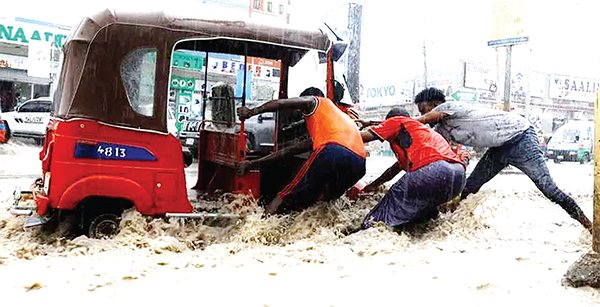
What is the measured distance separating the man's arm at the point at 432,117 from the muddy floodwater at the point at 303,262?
94 cm

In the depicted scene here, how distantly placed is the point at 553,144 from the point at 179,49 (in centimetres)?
2536

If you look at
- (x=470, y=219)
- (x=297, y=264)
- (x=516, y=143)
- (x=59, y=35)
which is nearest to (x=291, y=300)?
(x=297, y=264)

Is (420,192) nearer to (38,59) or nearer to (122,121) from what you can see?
(122,121)

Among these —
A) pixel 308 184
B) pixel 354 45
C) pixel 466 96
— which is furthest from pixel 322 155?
pixel 466 96

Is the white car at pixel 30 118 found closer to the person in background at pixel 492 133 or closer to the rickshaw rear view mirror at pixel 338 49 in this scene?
the rickshaw rear view mirror at pixel 338 49

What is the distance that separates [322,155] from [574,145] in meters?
24.7

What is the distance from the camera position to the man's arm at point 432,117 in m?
5.77

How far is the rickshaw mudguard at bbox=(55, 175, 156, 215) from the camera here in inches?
173

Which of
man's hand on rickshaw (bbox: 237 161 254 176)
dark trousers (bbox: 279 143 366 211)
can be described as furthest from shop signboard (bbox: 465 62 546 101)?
man's hand on rickshaw (bbox: 237 161 254 176)

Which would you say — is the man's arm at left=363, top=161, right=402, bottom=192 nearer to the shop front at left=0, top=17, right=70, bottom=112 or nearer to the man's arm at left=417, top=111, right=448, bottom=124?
the man's arm at left=417, top=111, right=448, bottom=124

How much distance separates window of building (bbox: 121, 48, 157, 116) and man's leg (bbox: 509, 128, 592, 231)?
3.79 m

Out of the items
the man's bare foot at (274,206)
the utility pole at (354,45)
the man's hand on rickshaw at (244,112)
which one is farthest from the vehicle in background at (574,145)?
the man's hand on rickshaw at (244,112)

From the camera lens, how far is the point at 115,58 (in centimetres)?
466

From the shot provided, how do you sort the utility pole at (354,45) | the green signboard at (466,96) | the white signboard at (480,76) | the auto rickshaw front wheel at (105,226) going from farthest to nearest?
the white signboard at (480,76) → the green signboard at (466,96) → the utility pole at (354,45) → the auto rickshaw front wheel at (105,226)
